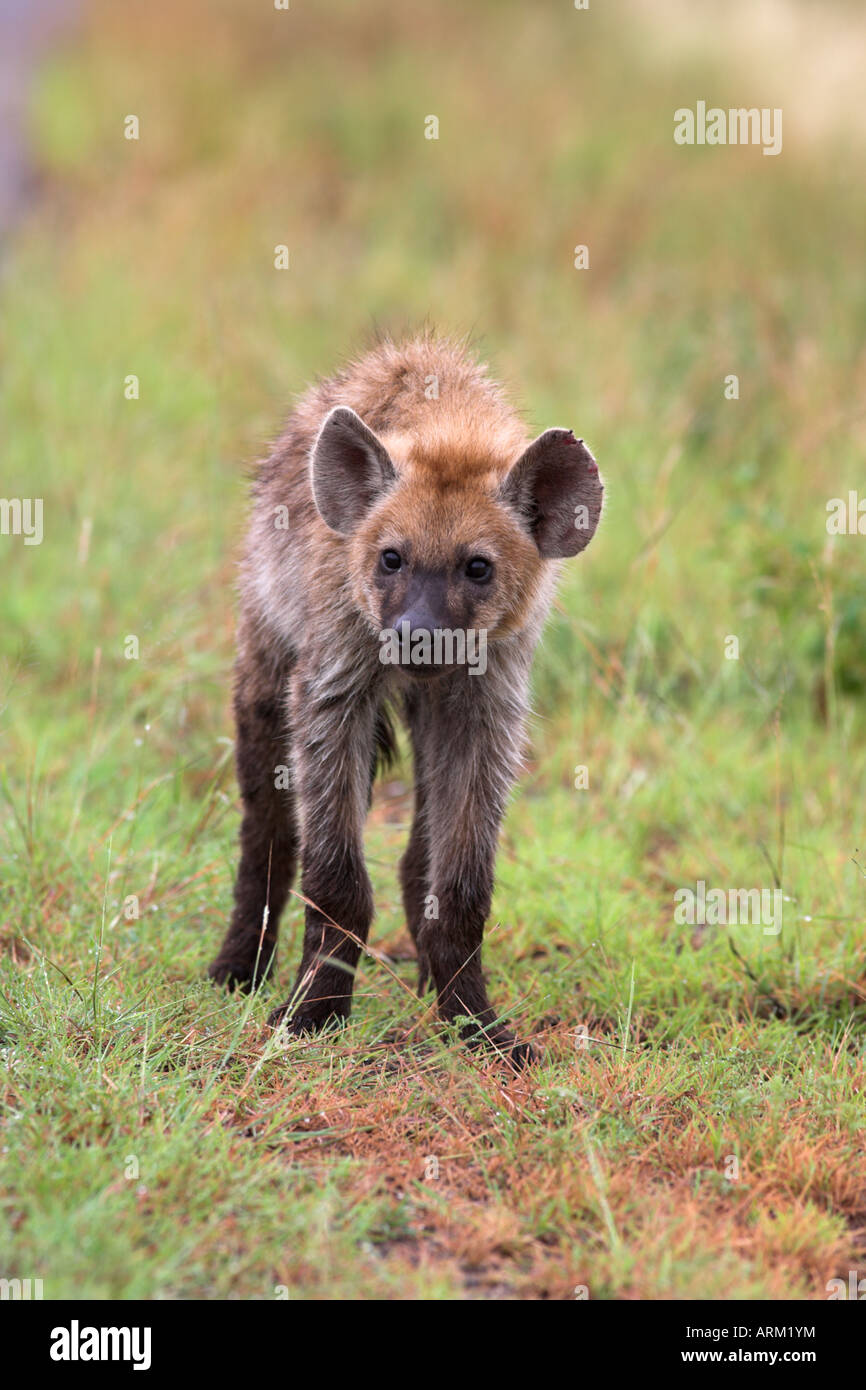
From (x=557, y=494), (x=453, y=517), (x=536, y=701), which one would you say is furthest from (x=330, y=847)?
(x=536, y=701)

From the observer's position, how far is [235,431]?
9094mm

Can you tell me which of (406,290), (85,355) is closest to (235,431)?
(85,355)

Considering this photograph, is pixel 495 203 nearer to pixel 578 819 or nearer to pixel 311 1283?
pixel 578 819

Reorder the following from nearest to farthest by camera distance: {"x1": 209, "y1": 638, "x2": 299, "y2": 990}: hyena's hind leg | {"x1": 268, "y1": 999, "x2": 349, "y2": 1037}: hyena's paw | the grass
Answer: the grass < {"x1": 268, "y1": 999, "x2": 349, "y2": 1037}: hyena's paw < {"x1": 209, "y1": 638, "x2": 299, "y2": 990}: hyena's hind leg

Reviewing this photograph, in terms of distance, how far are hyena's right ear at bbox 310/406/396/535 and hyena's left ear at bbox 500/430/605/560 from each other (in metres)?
0.37

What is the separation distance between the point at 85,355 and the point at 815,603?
500 cm

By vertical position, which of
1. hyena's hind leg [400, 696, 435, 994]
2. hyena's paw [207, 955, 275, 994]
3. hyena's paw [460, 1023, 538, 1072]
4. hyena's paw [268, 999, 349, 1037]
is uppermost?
hyena's hind leg [400, 696, 435, 994]

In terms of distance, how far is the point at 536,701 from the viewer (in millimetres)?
7035

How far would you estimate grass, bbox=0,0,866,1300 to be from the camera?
11.9 feet

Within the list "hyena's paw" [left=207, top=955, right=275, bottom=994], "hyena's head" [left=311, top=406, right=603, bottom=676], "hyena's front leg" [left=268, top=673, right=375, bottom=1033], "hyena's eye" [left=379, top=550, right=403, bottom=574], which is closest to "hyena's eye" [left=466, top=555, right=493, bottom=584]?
"hyena's head" [left=311, top=406, right=603, bottom=676]

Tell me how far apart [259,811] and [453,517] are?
1.33 metres

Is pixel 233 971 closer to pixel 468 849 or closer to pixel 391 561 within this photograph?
pixel 468 849

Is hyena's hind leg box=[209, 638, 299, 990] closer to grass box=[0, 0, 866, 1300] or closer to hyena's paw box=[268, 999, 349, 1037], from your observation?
grass box=[0, 0, 866, 1300]

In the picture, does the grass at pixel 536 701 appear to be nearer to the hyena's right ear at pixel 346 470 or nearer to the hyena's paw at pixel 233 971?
the hyena's paw at pixel 233 971
